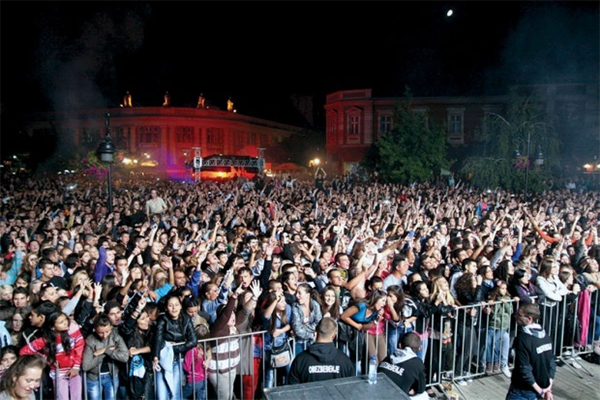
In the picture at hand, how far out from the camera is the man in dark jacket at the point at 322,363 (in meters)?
3.70

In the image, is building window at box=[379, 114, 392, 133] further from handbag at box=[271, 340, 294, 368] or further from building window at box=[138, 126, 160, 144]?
handbag at box=[271, 340, 294, 368]

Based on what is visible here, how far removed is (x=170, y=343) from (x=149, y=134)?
48.7 meters

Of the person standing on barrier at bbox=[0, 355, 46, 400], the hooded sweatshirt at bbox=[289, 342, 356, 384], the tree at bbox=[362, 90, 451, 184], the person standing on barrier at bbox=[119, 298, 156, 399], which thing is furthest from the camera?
the tree at bbox=[362, 90, 451, 184]

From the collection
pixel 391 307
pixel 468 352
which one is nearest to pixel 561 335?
pixel 468 352

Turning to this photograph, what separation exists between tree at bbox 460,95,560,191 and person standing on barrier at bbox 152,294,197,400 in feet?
74.7

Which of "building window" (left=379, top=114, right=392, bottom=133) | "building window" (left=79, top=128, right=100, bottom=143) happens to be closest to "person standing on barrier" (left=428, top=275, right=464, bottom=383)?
"building window" (left=379, top=114, right=392, bottom=133)

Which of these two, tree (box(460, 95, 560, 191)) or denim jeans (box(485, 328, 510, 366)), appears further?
tree (box(460, 95, 560, 191))

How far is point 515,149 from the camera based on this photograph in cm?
2427

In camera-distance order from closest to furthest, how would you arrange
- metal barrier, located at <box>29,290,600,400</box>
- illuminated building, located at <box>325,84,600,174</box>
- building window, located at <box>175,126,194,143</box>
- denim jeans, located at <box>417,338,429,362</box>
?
metal barrier, located at <box>29,290,600,400</box>, denim jeans, located at <box>417,338,429,362</box>, illuminated building, located at <box>325,84,600,174</box>, building window, located at <box>175,126,194,143</box>

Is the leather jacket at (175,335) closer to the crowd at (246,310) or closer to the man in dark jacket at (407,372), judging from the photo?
the crowd at (246,310)

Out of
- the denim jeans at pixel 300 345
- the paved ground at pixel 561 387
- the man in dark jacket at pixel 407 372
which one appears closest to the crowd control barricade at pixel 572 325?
the paved ground at pixel 561 387

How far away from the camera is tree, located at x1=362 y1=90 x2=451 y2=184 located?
95.3ft

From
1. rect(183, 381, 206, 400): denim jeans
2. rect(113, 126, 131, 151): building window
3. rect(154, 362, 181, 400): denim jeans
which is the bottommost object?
rect(183, 381, 206, 400): denim jeans

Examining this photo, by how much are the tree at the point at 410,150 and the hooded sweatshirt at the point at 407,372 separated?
2577 cm
